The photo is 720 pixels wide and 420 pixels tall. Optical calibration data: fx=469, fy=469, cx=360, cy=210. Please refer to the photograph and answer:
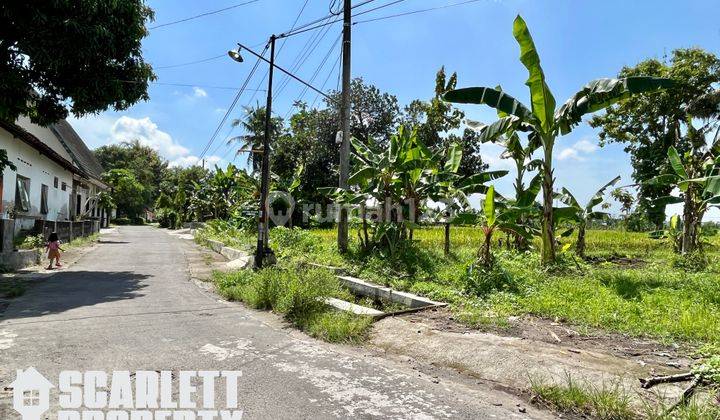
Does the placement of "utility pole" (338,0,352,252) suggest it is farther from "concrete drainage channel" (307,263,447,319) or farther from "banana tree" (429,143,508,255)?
"concrete drainage channel" (307,263,447,319)

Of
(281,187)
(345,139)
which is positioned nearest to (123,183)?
(281,187)

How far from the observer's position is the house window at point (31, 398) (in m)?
4.06

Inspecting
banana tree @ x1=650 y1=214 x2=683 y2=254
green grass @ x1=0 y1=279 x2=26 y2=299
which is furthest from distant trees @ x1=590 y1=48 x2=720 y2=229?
green grass @ x1=0 y1=279 x2=26 y2=299

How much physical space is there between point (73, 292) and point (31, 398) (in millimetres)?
6634

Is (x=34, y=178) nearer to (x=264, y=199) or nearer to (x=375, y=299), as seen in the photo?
(x=264, y=199)

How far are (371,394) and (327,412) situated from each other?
23.2 inches

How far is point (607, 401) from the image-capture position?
3.98m

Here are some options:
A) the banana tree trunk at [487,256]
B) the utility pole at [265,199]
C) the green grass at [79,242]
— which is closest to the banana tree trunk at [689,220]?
the banana tree trunk at [487,256]

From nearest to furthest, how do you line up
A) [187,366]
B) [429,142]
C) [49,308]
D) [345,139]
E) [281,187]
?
[187,366] → [49,308] → [345,139] → [281,187] → [429,142]

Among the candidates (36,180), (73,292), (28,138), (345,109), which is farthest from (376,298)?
(36,180)

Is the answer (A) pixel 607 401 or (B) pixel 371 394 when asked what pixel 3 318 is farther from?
(A) pixel 607 401

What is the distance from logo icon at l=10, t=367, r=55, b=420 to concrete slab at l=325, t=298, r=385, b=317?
13.6 ft

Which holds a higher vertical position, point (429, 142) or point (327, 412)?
point (429, 142)

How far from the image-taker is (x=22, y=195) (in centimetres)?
1619
